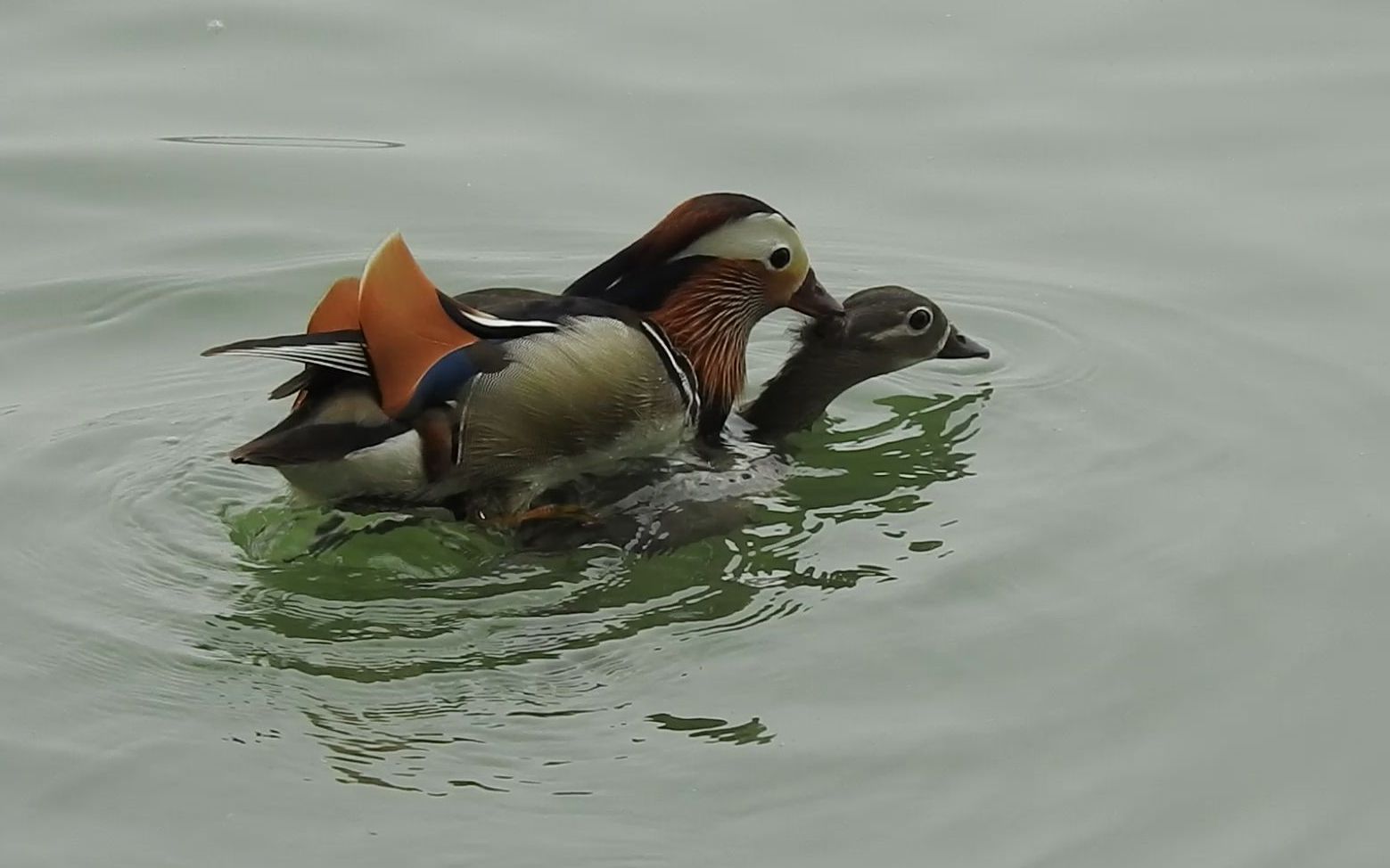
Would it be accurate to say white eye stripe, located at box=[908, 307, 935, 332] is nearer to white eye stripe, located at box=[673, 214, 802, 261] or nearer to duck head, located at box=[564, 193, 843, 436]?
duck head, located at box=[564, 193, 843, 436]

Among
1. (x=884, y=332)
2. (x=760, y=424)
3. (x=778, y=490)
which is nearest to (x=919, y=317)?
(x=884, y=332)

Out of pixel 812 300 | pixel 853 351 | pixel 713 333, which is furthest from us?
pixel 853 351

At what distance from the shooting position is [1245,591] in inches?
269

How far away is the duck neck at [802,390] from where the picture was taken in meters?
8.21

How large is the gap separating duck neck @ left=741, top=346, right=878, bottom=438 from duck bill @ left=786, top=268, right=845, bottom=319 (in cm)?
16

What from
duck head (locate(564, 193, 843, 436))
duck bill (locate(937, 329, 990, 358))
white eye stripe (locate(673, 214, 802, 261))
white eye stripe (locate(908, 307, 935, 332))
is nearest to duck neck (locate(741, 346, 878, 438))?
duck head (locate(564, 193, 843, 436))

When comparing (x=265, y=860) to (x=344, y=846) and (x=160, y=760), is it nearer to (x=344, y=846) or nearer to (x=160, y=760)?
(x=344, y=846)

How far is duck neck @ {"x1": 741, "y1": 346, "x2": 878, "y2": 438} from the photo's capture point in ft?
26.9

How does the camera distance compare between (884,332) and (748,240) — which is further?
(884,332)

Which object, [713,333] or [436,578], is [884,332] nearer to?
[713,333]

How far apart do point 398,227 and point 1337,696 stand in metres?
4.41

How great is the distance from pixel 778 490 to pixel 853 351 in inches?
36.9

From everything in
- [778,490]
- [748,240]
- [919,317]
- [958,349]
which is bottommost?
[778,490]

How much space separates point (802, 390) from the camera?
8.26 m
